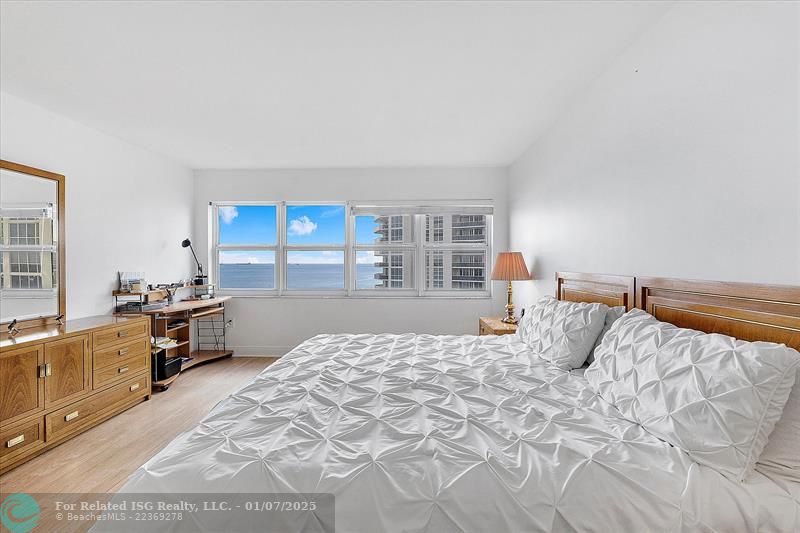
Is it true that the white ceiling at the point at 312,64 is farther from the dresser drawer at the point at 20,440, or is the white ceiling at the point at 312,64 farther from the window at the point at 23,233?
the dresser drawer at the point at 20,440

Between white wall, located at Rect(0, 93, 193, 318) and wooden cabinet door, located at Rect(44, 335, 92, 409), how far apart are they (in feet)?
2.23

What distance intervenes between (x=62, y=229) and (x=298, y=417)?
300cm

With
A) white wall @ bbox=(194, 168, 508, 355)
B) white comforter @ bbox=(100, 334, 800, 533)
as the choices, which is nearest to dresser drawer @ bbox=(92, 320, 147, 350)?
white wall @ bbox=(194, 168, 508, 355)

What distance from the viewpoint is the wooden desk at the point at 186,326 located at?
389 cm

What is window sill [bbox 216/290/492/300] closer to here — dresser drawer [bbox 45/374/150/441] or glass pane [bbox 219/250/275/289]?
glass pane [bbox 219/250/275/289]

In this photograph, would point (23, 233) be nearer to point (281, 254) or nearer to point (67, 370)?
point (67, 370)

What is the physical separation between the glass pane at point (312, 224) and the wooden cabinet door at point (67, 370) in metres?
2.69

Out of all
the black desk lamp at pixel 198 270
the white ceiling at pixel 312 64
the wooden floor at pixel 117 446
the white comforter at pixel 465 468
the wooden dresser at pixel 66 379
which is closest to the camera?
the white comforter at pixel 465 468

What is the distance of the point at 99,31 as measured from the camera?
199 cm

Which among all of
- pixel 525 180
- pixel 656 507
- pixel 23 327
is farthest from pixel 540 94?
pixel 23 327

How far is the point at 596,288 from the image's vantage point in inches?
101

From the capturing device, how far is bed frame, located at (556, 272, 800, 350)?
50.8 inches

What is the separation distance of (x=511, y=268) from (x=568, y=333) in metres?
1.77

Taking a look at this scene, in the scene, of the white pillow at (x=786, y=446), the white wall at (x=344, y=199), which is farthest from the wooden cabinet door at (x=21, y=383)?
the white pillow at (x=786, y=446)
